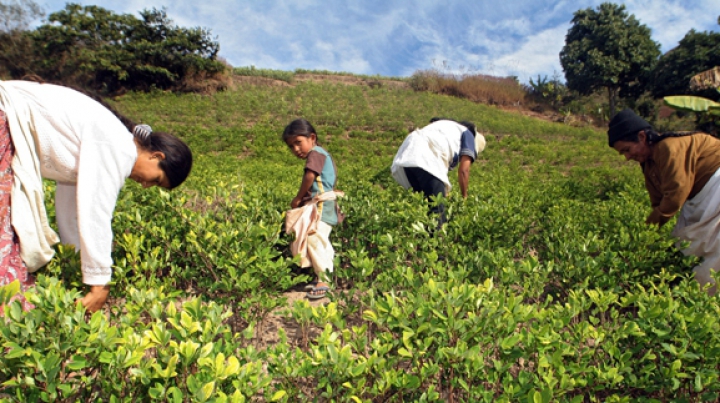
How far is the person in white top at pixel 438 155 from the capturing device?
4023 millimetres

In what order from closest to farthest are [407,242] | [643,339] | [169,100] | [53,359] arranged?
1. [53,359]
2. [643,339]
3. [407,242]
4. [169,100]

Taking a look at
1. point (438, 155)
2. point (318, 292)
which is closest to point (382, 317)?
point (318, 292)

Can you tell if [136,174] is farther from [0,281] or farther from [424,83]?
[424,83]

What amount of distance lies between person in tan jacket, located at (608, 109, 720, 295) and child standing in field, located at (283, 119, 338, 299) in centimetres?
237

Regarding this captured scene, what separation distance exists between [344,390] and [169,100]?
2764cm

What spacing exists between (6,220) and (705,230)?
4.30 metres

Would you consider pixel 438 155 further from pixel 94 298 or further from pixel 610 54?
pixel 610 54

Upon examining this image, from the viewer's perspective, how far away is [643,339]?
Result: 1739 mm

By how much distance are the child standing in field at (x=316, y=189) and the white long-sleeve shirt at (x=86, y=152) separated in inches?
61.6

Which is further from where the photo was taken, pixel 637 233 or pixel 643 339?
pixel 637 233

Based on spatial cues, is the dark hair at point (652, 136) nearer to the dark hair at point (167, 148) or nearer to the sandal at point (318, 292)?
the sandal at point (318, 292)

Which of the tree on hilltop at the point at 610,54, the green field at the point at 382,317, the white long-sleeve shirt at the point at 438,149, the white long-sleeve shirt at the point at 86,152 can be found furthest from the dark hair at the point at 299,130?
the tree on hilltop at the point at 610,54

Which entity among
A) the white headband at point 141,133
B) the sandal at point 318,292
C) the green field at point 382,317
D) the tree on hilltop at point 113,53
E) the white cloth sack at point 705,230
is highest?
the tree on hilltop at point 113,53

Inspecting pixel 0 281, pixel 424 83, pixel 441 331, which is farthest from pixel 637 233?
pixel 424 83
